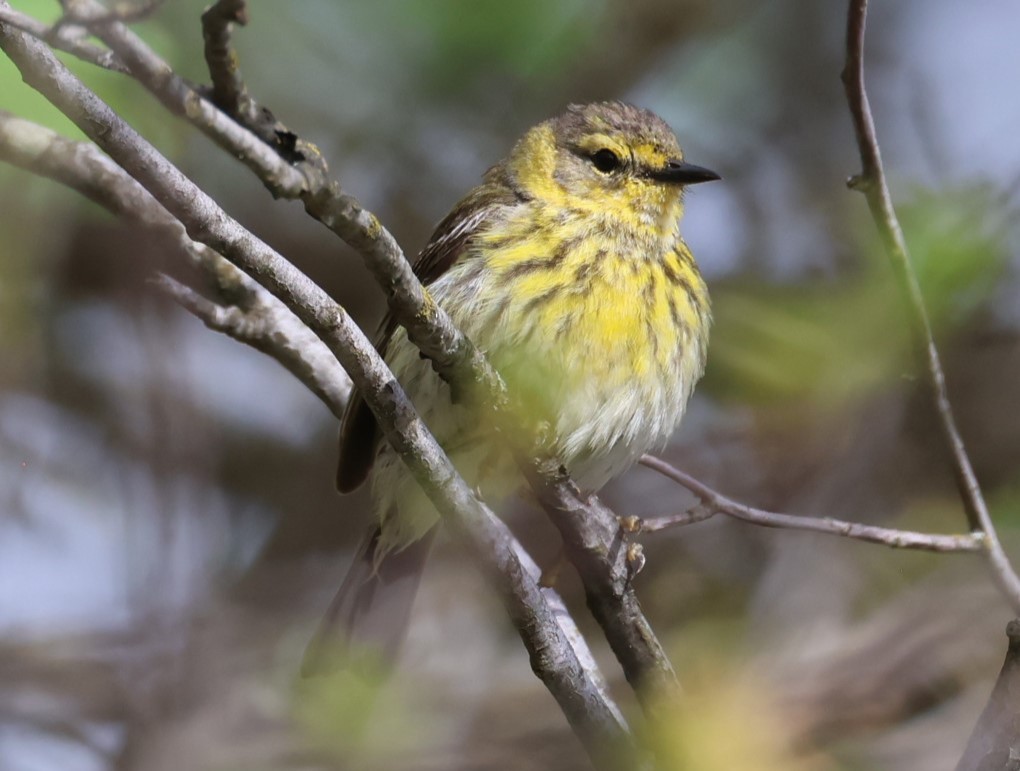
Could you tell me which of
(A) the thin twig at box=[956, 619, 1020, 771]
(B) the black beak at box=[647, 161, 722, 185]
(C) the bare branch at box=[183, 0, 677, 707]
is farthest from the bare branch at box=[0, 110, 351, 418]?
(A) the thin twig at box=[956, 619, 1020, 771]

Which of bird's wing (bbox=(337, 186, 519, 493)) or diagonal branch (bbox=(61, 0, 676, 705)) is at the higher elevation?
bird's wing (bbox=(337, 186, 519, 493))

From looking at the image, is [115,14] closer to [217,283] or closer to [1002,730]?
[1002,730]

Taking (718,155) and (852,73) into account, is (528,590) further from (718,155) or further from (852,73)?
(718,155)

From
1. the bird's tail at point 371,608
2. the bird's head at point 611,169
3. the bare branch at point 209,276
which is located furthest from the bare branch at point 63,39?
the bird's tail at point 371,608

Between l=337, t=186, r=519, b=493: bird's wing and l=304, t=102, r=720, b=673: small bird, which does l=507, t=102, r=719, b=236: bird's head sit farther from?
l=337, t=186, r=519, b=493: bird's wing

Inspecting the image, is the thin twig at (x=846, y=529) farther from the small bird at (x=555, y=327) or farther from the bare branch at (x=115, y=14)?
the bare branch at (x=115, y=14)

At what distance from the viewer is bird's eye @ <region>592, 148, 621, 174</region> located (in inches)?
186

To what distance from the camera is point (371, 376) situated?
2912mm

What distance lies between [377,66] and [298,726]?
8.04 feet

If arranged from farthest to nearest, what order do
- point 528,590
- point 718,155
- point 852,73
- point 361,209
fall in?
point 718,155, point 528,590, point 852,73, point 361,209

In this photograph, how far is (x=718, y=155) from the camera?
256 inches

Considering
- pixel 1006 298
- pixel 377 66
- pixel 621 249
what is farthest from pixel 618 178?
pixel 1006 298

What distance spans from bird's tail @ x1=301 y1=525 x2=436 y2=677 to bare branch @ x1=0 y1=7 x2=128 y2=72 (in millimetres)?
3017

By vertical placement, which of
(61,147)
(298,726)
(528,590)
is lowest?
(528,590)
